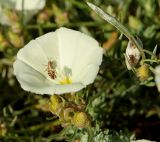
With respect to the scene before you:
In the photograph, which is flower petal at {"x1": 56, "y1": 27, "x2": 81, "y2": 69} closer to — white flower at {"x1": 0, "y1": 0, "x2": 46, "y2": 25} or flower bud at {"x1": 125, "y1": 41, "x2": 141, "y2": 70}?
flower bud at {"x1": 125, "y1": 41, "x2": 141, "y2": 70}

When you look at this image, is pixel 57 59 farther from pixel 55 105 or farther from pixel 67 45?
pixel 55 105

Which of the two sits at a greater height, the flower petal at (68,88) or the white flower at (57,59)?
the white flower at (57,59)

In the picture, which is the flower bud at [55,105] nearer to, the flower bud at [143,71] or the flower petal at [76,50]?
the flower petal at [76,50]

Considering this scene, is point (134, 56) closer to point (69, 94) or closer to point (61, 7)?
point (69, 94)

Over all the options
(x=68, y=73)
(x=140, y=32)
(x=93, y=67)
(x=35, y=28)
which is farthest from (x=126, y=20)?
(x=93, y=67)

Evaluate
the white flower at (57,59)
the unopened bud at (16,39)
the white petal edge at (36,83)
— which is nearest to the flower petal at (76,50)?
the white flower at (57,59)

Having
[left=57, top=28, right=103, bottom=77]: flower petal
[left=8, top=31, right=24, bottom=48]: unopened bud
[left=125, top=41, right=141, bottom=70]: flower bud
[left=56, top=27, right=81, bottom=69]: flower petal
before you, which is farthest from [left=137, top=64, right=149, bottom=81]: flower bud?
[left=8, top=31, right=24, bottom=48]: unopened bud
